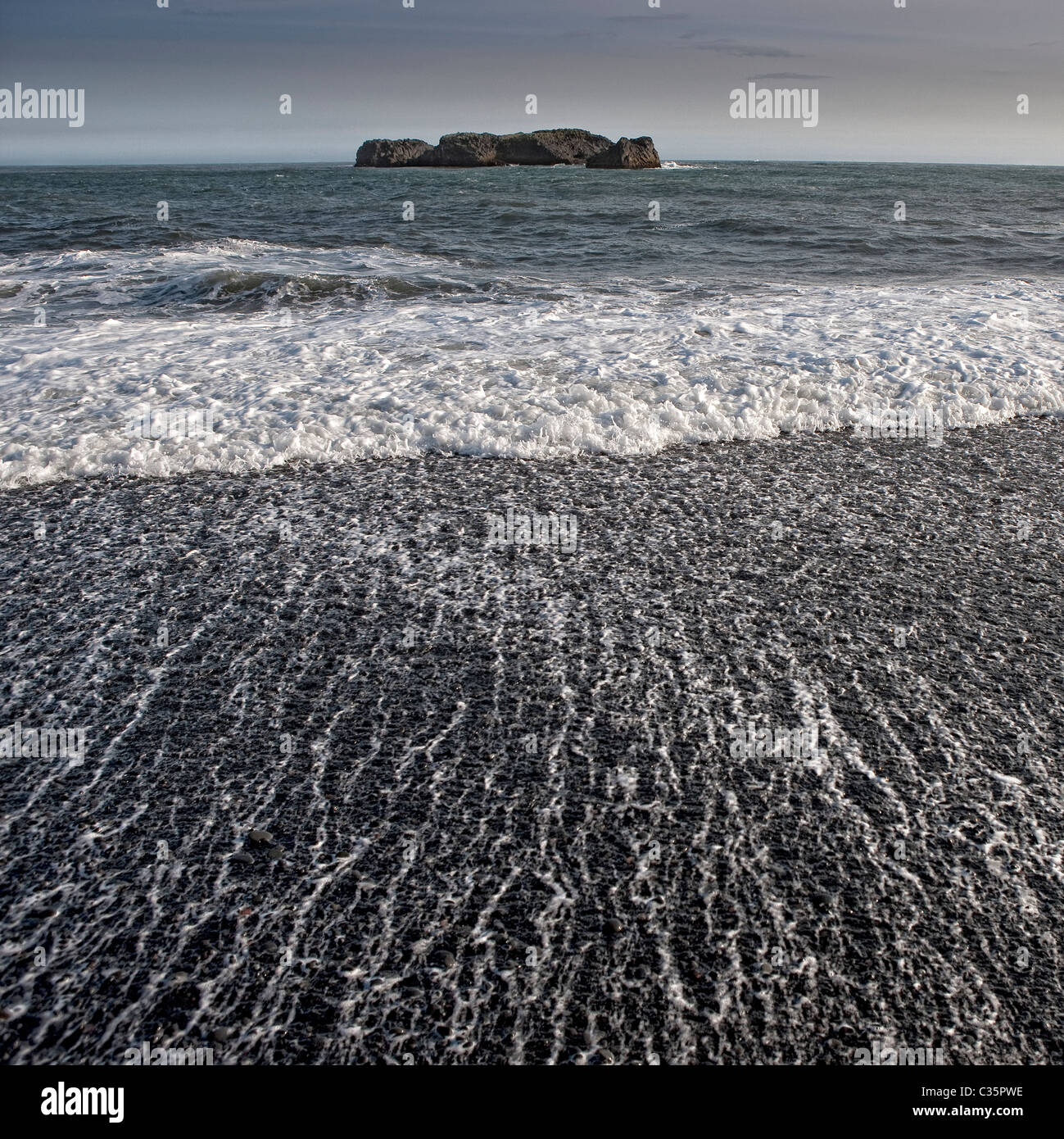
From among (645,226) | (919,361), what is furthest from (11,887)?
(645,226)

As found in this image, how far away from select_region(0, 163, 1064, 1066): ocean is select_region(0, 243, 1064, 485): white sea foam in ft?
0.19

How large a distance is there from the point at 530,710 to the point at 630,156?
9690 centimetres

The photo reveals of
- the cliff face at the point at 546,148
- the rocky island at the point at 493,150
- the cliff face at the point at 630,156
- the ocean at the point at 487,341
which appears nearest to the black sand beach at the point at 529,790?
the ocean at the point at 487,341

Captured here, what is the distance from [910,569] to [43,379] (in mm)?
6524

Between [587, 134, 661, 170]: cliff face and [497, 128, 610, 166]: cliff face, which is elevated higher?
[497, 128, 610, 166]: cliff face

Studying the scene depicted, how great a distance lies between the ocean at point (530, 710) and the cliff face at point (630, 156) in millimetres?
91726

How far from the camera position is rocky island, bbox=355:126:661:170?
100m

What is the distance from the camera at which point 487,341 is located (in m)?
8.00

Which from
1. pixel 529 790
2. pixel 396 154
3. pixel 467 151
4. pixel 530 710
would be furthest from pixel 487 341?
pixel 396 154

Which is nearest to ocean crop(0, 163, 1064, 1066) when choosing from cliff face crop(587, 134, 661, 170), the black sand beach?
the black sand beach

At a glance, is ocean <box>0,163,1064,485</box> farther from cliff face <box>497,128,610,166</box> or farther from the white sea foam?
cliff face <box>497,128,610,166</box>

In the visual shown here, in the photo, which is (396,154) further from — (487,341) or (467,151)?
(487,341)

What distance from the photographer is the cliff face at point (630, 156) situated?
8769cm

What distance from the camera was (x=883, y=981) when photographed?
78.2 inches
